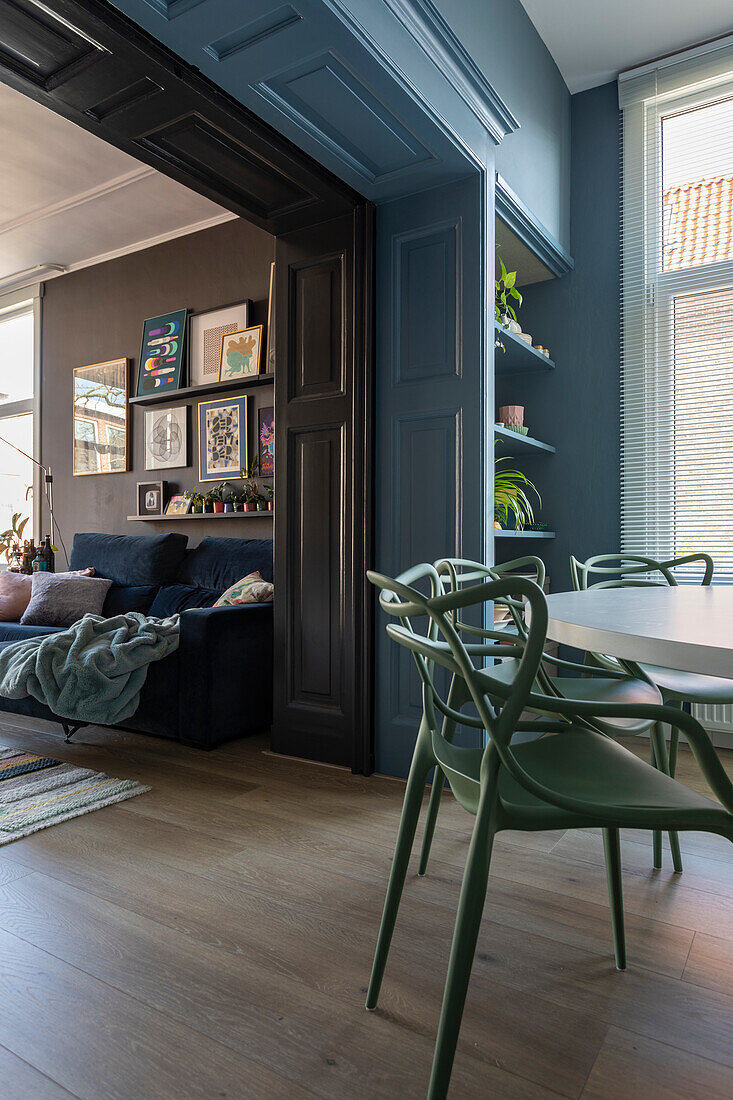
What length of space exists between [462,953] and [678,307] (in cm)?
317

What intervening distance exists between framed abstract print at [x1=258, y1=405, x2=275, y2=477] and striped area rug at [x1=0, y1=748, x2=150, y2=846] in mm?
1994

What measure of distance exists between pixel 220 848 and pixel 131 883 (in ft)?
0.89

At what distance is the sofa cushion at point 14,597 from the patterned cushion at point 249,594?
145 centimetres

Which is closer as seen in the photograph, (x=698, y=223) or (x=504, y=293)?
(x=504, y=293)

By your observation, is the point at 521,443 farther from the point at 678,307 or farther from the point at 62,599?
the point at 62,599

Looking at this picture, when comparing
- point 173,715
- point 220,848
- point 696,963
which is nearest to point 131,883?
point 220,848

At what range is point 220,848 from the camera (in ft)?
6.35

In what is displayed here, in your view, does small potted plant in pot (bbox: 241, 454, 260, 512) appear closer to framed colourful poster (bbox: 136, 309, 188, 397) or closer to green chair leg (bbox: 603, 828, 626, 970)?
framed colourful poster (bbox: 136, 309, 188, 397)

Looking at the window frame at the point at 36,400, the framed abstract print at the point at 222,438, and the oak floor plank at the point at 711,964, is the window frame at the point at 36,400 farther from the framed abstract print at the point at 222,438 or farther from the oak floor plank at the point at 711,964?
the oak floor plank at the point at 711,964

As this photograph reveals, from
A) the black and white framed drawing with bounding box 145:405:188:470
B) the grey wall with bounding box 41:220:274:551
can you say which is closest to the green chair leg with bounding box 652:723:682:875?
the grey wall with bounding box 41:220:274:551

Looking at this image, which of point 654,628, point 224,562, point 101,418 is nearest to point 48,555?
point 101,418

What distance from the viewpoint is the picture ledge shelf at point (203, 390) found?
156 inches

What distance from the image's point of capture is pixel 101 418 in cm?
494

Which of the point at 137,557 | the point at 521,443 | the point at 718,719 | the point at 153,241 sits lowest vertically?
the point at 718,719
